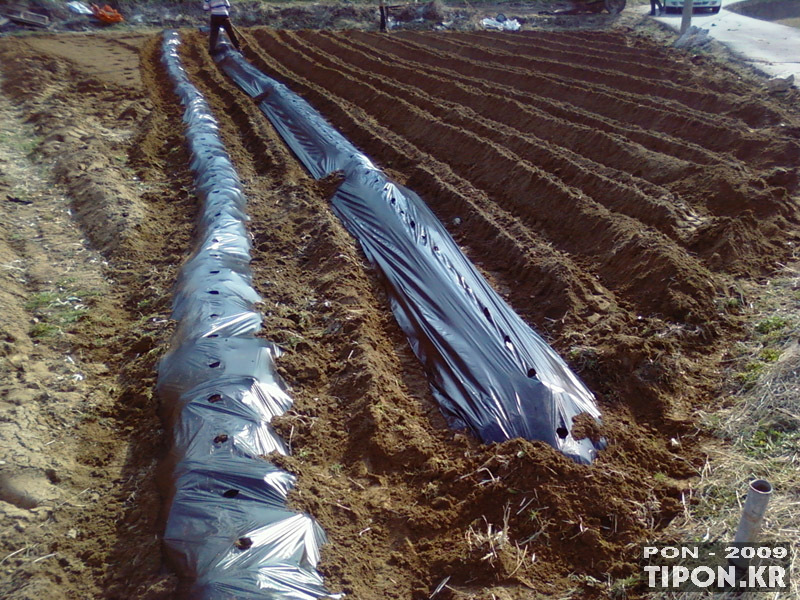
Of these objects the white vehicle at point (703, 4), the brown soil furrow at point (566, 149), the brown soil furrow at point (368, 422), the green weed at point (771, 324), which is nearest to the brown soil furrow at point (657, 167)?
the brown soil furrow at point (566, 149)

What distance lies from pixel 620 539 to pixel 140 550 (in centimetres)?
263

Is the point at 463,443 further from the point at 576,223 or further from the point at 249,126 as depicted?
the point at 249,126

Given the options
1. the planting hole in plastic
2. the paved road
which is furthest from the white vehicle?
the planting hole in plastic

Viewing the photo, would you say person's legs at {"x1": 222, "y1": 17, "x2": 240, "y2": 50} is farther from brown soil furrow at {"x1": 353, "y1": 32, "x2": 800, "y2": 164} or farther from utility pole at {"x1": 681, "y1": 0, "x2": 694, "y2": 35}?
utility pole at {"x1": 681, "y1": 0, "x2": 694, "y2": 35}

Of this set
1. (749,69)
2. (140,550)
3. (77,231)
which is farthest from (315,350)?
(749,69)

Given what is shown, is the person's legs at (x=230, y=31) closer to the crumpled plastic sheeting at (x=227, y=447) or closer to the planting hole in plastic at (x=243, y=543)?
the crumpled plastic sheeting at (x=227, y=447)

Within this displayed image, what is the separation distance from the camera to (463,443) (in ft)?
12.5

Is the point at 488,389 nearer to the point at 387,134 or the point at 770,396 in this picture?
the point at 770,396

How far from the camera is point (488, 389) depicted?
13.3 feet

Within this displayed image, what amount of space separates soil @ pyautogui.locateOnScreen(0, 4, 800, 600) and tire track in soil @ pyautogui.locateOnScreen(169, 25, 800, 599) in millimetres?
16

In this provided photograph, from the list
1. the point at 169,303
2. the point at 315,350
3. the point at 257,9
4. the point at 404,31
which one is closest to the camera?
the point at 315,350

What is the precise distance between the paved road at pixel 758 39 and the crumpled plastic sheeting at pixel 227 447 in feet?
35.1

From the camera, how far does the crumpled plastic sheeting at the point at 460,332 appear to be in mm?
3854

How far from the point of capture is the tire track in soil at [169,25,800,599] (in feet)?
10.2
